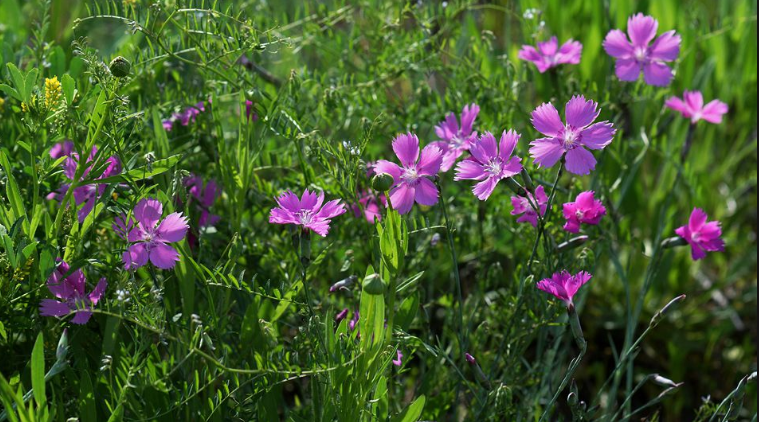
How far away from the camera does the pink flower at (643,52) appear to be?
49.3 inches

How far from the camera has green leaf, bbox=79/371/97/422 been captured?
0.92 meters

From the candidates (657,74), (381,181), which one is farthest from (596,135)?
(657,74)

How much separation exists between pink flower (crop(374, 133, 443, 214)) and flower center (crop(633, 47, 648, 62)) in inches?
18.7

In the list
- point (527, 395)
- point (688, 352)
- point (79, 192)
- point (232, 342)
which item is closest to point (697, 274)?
point (688, 352)

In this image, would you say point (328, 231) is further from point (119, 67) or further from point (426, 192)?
point (119, 67)

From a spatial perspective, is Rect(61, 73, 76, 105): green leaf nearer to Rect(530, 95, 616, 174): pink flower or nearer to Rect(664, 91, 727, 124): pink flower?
Rect(530, 95, 616, 174): pink flower

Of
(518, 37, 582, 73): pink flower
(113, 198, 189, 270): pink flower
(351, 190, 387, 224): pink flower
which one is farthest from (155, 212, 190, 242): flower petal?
(518, 37, 582, 73): pink flower

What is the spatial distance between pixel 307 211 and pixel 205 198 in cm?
30

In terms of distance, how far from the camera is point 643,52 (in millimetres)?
1280

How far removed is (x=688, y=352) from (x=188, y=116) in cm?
124

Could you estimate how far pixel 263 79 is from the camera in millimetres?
1483

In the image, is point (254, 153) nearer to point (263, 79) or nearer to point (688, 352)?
point (263, 79)

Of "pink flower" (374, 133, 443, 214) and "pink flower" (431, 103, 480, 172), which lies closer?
"pink flower" (374, 133, 443, 214)

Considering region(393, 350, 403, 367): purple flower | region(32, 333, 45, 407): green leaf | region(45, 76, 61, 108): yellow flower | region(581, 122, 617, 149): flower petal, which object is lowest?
region(393, 350, 403, 367): purple flower
